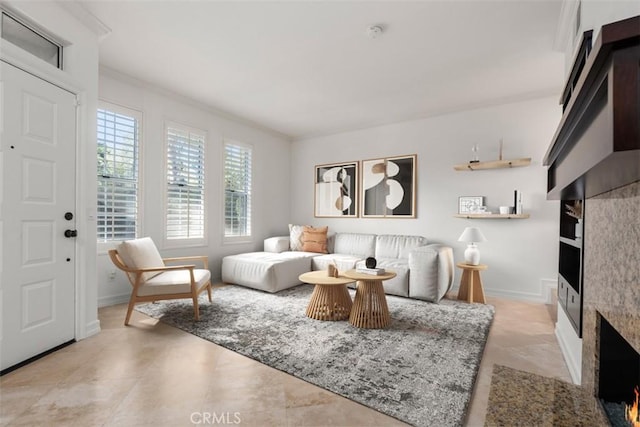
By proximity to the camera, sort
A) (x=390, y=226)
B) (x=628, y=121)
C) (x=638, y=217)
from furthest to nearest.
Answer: (x=390, y=226)
(x=638, y=217)
(x=628, y=121)

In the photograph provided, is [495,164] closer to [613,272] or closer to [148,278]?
[613,272]

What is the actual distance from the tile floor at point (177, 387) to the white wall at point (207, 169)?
150 centimetres

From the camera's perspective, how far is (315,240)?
16.6 feet

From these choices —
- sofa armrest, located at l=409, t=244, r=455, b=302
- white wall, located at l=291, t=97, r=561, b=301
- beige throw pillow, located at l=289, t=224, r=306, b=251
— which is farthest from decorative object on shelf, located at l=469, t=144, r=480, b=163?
beige throw pillow, located at l=289, t=224, r=306, b=251

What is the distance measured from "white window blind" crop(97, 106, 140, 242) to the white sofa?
4.70 feet

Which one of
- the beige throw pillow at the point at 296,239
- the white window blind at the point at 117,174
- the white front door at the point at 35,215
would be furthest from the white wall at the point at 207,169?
the white front door at the point at 35,215

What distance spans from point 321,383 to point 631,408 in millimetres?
1415

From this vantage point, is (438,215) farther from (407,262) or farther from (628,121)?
(628,121)

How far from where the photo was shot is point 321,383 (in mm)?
1872

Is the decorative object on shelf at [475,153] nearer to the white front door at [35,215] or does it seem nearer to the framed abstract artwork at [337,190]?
the framed abstract artwork at [337,190]

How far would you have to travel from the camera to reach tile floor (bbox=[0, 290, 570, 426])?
5.13 feet

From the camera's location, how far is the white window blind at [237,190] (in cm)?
487

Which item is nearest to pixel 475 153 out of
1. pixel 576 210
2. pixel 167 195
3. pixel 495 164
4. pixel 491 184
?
pixel 495 164

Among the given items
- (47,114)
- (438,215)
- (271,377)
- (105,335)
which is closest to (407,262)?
(438,215)
